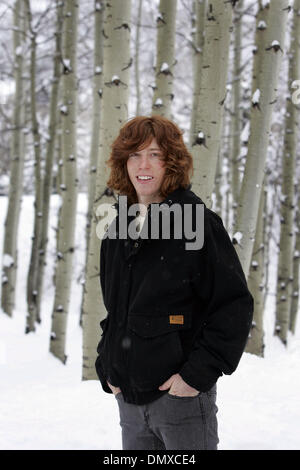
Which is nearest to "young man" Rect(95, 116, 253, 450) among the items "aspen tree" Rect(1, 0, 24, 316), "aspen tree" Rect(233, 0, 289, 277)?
"aspen tree" Rect(233, 0, 289, 277)

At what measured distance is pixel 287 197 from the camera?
8.48 metres

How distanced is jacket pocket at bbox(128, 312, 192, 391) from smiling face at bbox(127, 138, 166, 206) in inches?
Result: 22.2

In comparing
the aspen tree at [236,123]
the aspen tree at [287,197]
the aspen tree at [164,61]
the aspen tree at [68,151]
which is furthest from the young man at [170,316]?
the aspen tree at [236,123]

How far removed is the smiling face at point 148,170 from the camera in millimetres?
1999

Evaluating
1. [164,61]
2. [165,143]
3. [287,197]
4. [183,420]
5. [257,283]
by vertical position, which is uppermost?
[164,61]

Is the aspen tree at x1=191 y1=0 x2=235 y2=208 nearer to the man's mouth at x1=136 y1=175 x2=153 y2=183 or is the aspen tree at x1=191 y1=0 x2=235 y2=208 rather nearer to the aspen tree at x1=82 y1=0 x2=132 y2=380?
the aspen tree at x1=82 y1=0 x2=132 y2=380

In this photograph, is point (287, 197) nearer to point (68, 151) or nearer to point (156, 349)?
point (68, 151)

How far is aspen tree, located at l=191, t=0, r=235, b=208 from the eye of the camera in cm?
404

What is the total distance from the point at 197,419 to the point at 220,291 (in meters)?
0.51

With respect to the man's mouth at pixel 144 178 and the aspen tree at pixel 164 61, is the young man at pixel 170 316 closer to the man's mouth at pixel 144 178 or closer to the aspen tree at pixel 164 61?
the man's mouth at pixel 144 178

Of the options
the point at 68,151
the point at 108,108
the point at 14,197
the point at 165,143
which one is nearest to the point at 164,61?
the point at 108,108

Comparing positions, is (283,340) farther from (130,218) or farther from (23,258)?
(23,258)

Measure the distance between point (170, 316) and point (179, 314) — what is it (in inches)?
1.5
